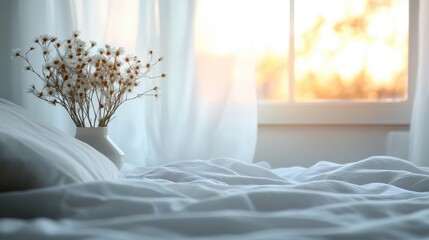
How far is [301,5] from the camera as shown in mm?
2945

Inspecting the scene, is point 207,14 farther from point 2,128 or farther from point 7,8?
point 2,128

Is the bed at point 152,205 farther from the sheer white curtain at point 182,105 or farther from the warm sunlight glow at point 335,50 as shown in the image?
the warm sunlight glow at point 335,50

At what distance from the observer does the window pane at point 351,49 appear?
2906 millimetres

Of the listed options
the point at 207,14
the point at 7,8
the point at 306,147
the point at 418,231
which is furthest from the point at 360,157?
the point at 418,231

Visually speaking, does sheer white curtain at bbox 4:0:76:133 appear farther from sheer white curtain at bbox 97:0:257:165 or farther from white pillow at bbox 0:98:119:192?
white pillow at bbox 0:98:119:192

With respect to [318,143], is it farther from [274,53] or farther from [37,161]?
[37,161]

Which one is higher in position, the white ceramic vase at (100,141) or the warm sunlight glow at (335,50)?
the warm sunlight glow at (335,50)

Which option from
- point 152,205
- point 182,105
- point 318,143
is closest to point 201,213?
point 152,205

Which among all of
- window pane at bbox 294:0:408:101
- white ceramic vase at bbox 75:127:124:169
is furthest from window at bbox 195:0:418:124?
white ceramic vase at bbox 75:127:124:169

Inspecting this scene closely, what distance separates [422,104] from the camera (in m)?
2.59

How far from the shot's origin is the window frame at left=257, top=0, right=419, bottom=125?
9.22ft

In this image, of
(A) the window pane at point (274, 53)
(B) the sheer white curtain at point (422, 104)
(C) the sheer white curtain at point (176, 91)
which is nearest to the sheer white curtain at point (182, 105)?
(C) the sheer white curtain at point (176, 91)

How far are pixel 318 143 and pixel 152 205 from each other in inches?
81.1

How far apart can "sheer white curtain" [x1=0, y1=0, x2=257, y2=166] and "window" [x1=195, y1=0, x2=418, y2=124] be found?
9.5 inches
